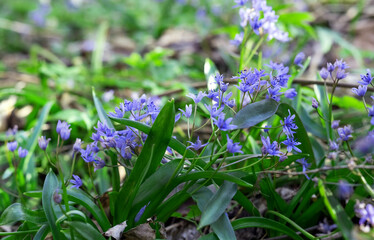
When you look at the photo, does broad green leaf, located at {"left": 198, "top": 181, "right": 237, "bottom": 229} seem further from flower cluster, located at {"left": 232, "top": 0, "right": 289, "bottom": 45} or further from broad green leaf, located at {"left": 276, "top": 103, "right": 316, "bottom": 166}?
flower cluster, located at {"left": 232, "top": 0, "right": 289, "bottom": 45}

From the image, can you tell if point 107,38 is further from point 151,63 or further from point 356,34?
point 356,34

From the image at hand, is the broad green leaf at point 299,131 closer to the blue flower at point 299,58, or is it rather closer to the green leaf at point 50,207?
the blue flower at point 299,58

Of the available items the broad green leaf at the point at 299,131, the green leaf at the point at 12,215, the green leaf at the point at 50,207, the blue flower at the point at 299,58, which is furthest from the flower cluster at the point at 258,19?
the green leaf at the point at 12,215

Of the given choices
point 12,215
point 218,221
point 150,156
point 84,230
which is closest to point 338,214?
point 218,221

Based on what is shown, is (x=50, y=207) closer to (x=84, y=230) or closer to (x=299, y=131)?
A: (x=84, y=230)

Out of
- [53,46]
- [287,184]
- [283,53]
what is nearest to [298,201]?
[287,184]

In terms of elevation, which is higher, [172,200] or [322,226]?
[172,200]
